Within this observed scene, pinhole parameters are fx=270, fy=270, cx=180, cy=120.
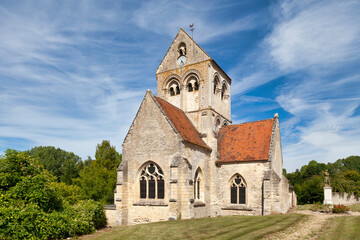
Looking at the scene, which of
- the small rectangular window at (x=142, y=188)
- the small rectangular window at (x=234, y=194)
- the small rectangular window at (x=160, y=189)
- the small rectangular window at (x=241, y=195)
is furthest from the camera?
the small rectangular window at (x=234, y=194)

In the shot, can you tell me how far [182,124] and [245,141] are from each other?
20.3ft

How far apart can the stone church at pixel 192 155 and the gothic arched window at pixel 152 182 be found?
0.07 m

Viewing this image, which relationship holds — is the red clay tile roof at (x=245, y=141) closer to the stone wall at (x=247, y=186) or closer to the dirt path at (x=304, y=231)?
the stone wall at (x=247, y=186)

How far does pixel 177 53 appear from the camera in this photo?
88.5ft

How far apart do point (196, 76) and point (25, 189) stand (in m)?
17.1

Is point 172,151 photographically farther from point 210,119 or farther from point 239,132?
point 239,132

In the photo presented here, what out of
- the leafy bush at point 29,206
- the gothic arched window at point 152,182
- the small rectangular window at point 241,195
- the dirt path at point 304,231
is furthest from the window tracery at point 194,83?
the leafy bush at point 29,206

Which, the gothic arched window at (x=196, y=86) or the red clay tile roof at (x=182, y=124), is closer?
the red clay tile roof at (x=182, y=124)

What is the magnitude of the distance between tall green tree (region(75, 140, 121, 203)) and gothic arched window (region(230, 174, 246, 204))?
1647cm

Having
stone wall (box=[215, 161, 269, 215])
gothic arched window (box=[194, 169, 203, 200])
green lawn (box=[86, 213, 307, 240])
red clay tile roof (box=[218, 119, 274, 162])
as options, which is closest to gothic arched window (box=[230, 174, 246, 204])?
stone wall (box=[215, 161, 269, 215])

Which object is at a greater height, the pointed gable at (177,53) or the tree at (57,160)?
the pointed gable at (177,53)

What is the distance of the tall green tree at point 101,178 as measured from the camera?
33219 millimetres

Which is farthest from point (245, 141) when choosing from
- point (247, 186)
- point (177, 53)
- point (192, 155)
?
point (177, 53)

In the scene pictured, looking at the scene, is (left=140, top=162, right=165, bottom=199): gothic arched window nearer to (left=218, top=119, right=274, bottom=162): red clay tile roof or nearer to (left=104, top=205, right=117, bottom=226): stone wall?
(left=104, top=205, right=117, bottom=226): stone wall
